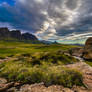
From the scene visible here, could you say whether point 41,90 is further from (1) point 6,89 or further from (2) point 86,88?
(2) point 86,88

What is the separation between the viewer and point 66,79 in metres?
6.32

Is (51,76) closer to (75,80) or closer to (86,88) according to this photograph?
(75,80)

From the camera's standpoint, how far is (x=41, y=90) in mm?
5254

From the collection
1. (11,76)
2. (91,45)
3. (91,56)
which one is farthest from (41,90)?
(91,45)

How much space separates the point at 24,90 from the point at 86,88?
4899 millimetres

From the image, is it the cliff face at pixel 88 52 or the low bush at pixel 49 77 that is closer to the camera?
the low bush at pixel 49 77

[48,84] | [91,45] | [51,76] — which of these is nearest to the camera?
[48,84]

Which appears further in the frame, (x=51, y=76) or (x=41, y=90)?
(x=51, y=76)

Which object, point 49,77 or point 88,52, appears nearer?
point 49,77

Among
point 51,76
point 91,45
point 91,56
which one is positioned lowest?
point 91,56

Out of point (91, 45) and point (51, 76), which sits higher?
point (91, 45)

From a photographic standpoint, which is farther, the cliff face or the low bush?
the cliff face

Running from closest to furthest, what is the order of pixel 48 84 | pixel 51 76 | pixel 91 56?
pixel 48 84 < pixel 51 76 < pixel 91 56

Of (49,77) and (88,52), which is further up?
(49,77)
